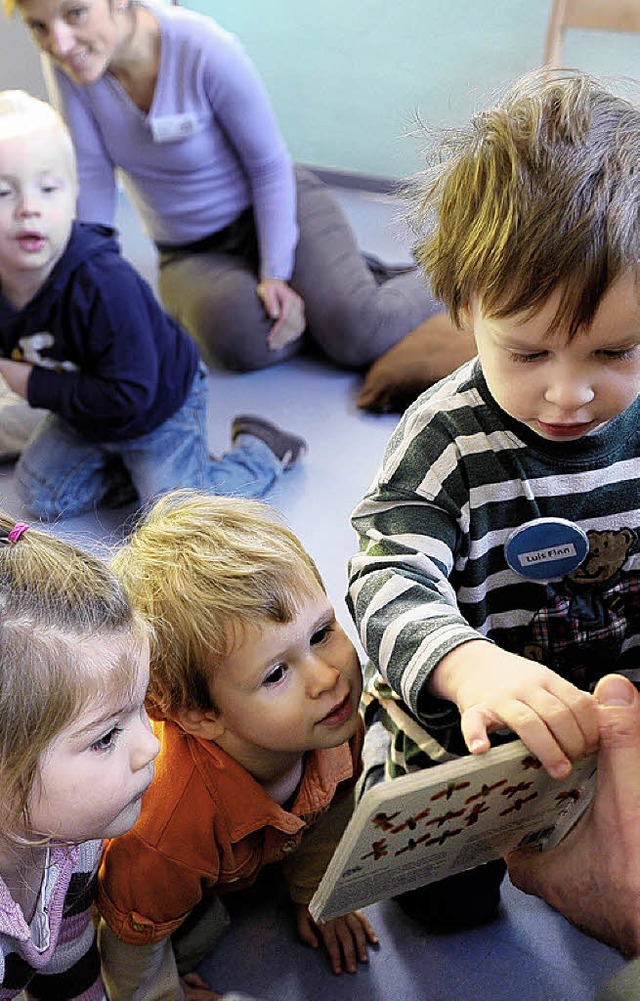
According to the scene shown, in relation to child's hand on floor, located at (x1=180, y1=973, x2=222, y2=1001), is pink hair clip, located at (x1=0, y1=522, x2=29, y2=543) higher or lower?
higher

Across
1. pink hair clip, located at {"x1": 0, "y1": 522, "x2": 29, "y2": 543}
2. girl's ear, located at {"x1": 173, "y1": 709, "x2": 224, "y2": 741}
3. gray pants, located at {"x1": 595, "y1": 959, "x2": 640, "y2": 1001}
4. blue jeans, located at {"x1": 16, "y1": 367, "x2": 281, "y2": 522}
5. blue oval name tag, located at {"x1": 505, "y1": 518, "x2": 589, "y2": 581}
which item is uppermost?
pink hair clip, located at {"x1": 0, "y1": 522, "x2": 29, "y2": 543}

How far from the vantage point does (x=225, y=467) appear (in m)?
1.71

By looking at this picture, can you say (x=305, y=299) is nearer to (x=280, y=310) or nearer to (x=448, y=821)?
(x=280, y=310)

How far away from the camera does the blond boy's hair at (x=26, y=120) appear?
1422 mm

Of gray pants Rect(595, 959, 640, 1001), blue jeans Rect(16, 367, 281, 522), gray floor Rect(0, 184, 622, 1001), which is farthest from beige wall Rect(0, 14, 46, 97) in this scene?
gray pants Rect(595, 959, 640, 1001)

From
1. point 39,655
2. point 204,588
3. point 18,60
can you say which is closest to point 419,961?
point 204,588

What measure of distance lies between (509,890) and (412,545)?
0.50 metres

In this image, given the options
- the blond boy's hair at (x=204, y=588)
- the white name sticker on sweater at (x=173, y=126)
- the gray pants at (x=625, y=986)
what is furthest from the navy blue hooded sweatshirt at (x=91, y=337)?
the gray pants at (x=625, y=986)

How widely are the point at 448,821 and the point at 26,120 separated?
1142mm

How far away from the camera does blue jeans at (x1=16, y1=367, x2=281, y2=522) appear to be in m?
1.65

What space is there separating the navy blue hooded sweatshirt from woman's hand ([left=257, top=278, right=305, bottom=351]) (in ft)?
1.48

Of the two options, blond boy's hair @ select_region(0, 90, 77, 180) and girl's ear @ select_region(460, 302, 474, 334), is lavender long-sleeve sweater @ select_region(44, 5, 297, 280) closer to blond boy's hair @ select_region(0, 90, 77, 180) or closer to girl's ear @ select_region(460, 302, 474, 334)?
blond boy's hair @ select_region(0, 90, 77, 180)

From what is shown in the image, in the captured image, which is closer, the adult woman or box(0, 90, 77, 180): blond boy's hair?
box(0, 90, 77, 180): blond boy's hair

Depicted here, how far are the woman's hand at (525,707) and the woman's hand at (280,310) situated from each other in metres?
1.37
